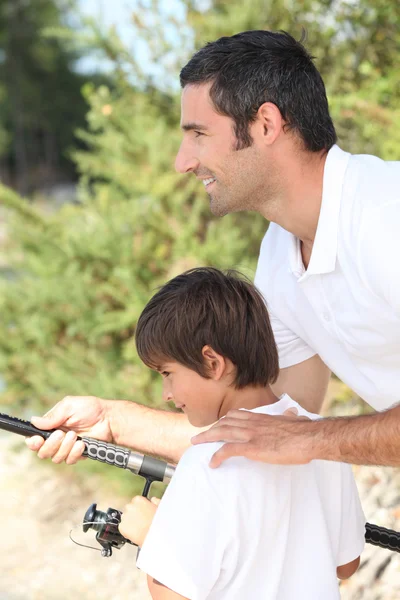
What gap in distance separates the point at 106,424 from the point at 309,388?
1.87ft

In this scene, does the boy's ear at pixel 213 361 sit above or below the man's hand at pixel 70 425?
above

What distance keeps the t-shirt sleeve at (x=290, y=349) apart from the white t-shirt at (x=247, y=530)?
54 cm

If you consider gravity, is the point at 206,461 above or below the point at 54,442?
above

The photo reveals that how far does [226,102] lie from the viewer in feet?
7.54

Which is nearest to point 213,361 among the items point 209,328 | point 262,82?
point 209,328

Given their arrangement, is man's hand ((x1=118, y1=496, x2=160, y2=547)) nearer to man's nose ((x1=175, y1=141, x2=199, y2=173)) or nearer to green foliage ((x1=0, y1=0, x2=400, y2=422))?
man's nose ((x1=175, y1=141, x2=199, y2=173))

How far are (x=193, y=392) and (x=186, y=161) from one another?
28.6 inches

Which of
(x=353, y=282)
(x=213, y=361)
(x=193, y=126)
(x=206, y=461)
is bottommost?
(x=206, y=461)

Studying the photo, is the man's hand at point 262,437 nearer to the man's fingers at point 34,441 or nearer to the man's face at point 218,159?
the man's fingers at point 34,441

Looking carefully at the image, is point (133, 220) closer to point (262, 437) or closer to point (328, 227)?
point (328, 227)

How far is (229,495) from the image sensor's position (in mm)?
1627

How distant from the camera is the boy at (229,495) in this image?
63.5 inches

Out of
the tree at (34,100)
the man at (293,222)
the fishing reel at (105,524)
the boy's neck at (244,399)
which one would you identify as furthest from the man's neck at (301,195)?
the tree at (34,100)

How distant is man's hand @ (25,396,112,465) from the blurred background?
239 centimetres
